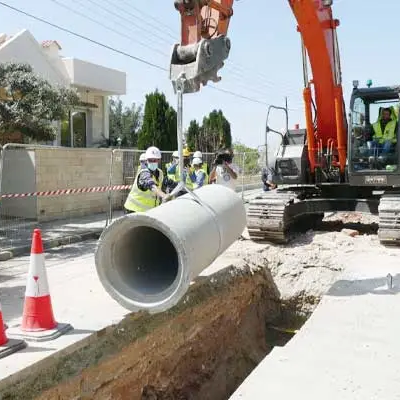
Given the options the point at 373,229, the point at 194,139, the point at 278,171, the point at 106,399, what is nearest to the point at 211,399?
the point at 106,399

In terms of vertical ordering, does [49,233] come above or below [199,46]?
below

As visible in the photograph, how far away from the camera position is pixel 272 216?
320 inches

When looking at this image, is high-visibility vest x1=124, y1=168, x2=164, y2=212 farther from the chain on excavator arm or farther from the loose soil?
the chain on excavator arm

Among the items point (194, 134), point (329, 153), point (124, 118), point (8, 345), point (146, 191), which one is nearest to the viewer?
point (8, 345)

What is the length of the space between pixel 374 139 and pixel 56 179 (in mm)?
7107

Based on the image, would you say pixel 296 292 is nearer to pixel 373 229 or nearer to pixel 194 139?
pixel 373 229

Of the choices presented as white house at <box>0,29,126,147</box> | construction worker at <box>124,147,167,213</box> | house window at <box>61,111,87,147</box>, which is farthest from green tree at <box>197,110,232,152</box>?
construction worker at <box>124,147,167,213</box>

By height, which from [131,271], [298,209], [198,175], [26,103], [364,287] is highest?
[26,103]

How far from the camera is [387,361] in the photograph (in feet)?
12.4

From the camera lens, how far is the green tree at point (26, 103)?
454 inches

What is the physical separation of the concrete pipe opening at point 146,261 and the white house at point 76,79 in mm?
13617

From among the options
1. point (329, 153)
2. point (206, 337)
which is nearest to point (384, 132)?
point (329, 153)

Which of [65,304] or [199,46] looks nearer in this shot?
[199,46]

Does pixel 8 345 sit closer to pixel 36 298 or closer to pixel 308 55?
pixel 36 298
